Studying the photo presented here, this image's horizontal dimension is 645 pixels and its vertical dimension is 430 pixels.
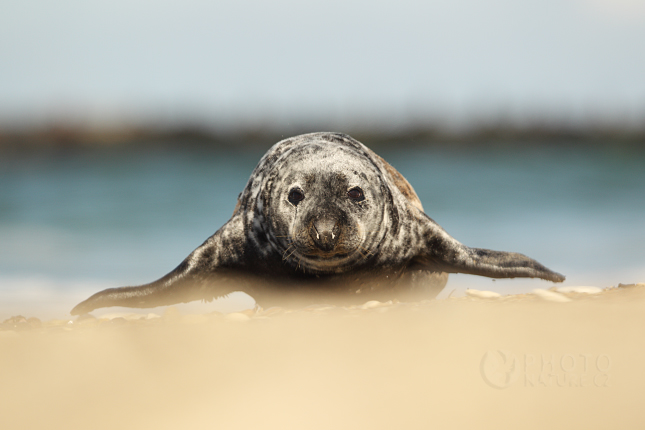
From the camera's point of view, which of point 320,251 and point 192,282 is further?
point 192,282

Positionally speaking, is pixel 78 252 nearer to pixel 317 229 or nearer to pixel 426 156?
pixel 317 229

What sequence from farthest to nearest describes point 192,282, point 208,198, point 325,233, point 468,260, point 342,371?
point 208,198, point 192,282, point 468,260, point 325,233, point 342,371

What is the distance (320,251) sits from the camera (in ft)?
13.7

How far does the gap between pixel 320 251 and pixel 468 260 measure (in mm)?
1433

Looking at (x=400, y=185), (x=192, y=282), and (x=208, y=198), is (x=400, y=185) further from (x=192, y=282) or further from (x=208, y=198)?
(x=208, y=198)

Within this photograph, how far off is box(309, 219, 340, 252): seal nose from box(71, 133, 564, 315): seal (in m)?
Result: 0.10

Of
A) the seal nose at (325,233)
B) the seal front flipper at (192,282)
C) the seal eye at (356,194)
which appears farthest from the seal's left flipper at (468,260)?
the seal front flipper at (192,282)

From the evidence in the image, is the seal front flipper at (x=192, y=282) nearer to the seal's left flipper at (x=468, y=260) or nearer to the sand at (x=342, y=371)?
the sand at (x=342, y=371)

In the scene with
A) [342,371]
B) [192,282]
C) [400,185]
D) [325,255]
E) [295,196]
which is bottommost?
[342,371]

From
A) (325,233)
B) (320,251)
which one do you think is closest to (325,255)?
(320,251)

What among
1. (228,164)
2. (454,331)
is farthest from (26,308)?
(228,164)

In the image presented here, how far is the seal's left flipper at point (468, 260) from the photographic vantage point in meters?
4.89

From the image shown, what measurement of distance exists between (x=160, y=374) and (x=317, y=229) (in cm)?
155

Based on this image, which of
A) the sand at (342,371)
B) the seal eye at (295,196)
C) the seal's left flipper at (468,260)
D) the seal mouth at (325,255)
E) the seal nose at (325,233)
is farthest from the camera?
the seal's left flipper at (468,260)
